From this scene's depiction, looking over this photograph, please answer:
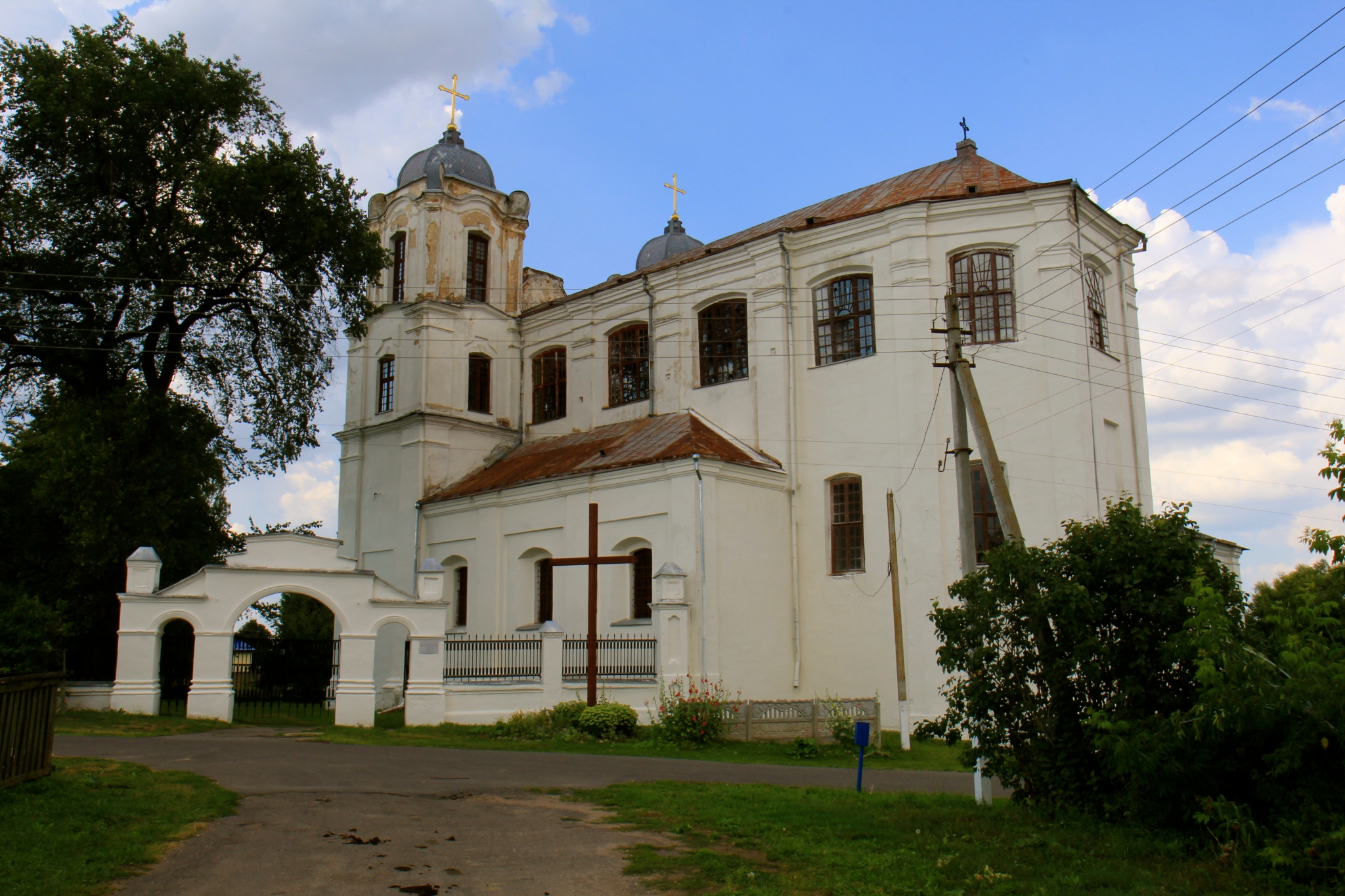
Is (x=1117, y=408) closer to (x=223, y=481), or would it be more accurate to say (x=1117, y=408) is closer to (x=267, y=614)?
(x=223, y=481)

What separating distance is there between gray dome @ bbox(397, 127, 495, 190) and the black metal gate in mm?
14578

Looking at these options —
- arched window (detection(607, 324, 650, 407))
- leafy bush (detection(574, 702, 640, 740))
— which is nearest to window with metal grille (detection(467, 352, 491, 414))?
arched window (detection(607, 324, 650, 407))

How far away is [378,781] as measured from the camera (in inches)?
480

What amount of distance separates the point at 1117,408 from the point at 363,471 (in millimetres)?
20684

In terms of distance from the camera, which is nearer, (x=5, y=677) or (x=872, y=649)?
(x=5, y=677)

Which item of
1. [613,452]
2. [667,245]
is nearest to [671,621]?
[613,452]

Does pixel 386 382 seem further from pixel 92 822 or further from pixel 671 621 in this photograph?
pixel 92 822

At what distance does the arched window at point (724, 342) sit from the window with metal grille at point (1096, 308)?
306 inches

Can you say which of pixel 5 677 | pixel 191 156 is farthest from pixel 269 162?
pixel 5 677

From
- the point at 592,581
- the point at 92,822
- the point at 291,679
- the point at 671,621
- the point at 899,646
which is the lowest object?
the point at 92,822

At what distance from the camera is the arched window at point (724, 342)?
25.7 m

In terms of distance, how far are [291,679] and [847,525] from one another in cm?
1509

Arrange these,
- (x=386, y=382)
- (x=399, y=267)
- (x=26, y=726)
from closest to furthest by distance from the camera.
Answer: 1. (x=26, y=726)
2. (x=386, y=382)
3. (x=399, y=267)

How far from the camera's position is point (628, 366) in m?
28.4
